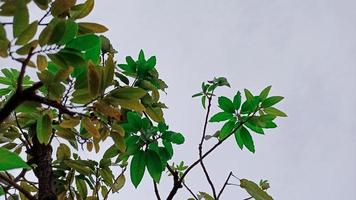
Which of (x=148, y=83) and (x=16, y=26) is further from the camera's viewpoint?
(x=148, y=83)

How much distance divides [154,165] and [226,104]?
11.8 inches

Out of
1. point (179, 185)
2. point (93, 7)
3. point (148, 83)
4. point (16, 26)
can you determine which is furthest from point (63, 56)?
point (148, 83)

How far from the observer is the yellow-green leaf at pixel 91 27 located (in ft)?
2.70

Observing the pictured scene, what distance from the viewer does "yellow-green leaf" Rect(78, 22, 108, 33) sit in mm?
824

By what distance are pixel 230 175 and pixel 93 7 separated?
43 centimetres

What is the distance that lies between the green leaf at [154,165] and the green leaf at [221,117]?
0.24 meters

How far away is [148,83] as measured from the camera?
114 cm

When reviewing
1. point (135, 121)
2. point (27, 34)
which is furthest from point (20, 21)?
point (135, 121)

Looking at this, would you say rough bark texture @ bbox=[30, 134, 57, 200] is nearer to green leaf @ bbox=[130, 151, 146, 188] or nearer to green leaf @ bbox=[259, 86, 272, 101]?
green leaf @ bbox=[130, 151, 146, 188]

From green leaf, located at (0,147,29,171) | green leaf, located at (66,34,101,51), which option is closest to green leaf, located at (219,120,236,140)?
green leaf, located at (66,34,101,51)

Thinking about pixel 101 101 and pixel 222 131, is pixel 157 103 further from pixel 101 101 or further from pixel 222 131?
pixel 101 101

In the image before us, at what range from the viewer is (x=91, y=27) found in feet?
2.72

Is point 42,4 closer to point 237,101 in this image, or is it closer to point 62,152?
point 237,101

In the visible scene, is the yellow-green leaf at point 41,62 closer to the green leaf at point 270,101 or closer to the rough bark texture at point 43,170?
the rough bark texture at point 43,170
